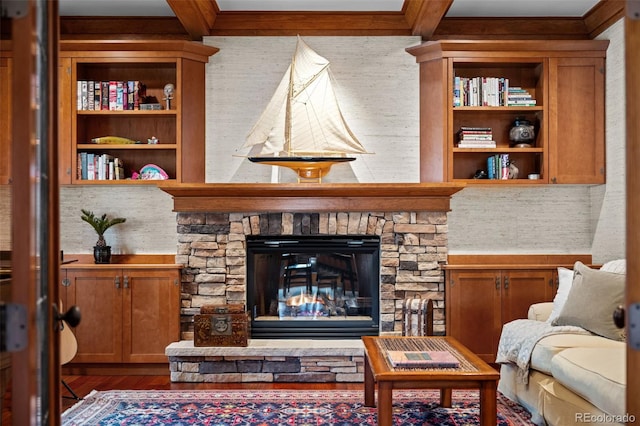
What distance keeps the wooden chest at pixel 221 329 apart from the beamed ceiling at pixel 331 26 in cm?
216

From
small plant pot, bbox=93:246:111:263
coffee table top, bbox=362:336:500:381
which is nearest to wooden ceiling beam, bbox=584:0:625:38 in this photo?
coffee table top, bbox=362:336:500:381

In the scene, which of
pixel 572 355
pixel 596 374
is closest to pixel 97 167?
pixel 572 355

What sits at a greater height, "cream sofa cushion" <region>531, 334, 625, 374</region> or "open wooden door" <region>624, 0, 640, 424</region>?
"open wooden door" <region>624, 0, 640, 424</region>

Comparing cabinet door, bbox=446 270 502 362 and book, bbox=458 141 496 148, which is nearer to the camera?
cabinet door, bbox=446 270 502 362

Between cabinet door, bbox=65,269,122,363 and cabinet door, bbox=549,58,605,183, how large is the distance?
3466 millimetres

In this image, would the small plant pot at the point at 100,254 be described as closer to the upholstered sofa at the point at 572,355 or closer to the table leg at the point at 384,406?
the table leg at the point at 384,406

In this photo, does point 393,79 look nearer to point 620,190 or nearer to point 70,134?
point 620,190

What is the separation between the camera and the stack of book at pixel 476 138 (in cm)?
474

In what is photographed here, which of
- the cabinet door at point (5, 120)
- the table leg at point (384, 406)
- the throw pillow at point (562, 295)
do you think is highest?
the cabinet door at point (5, 120)

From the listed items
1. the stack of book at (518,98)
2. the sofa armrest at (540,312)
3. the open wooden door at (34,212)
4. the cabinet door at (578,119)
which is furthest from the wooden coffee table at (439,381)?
the stack of book at (518,98)

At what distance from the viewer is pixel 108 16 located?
488 centimetres

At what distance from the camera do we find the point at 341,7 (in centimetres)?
471

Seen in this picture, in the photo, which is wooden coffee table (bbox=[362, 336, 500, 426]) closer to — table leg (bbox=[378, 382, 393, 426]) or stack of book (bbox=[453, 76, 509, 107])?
table leg (bbox=[378, 382, 393, 426])

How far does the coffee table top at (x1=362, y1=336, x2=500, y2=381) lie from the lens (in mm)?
2791
